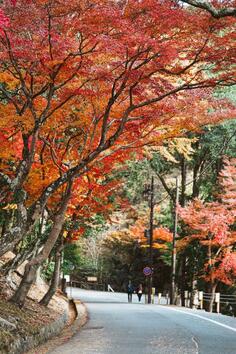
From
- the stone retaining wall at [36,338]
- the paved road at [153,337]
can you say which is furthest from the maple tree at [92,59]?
the paved road at [153,337]

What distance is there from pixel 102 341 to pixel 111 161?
7.68 meters

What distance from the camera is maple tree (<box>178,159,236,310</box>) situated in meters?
25.9

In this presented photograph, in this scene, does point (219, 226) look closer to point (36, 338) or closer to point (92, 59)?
point (92, 59)

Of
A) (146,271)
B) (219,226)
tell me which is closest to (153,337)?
(219,226)

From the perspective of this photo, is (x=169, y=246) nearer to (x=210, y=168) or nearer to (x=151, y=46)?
(x=210, y=168)

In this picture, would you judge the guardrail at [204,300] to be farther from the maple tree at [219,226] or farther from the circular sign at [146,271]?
the circular sign at [146,271]

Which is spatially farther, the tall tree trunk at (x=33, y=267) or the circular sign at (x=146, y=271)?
the circular sign at (x=146, y=271)

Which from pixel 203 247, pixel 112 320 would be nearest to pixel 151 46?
pixel 112 320

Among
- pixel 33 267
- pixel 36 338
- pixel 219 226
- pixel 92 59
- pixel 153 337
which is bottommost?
pixel 36 338

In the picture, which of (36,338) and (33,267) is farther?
(33,267)

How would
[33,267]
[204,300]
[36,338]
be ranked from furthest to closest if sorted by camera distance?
[204,300]
[33,267]
[36,338]

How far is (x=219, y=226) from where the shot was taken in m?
26.0

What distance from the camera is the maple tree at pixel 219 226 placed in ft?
85.1

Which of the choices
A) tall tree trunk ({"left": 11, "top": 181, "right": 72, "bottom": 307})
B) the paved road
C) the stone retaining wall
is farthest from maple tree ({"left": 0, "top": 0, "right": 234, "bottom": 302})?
the paved road
